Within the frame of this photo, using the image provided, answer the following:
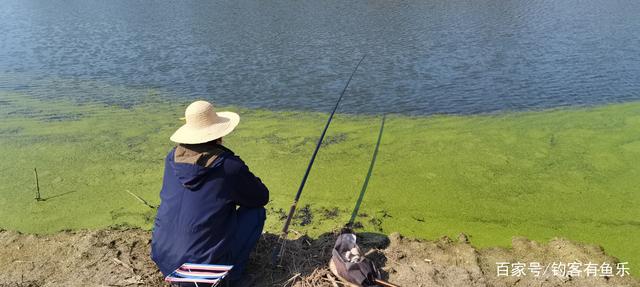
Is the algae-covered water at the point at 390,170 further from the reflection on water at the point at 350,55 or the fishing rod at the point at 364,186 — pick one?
the reflection on water at the point at 350,55

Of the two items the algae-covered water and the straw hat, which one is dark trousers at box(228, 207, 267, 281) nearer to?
the straw hat

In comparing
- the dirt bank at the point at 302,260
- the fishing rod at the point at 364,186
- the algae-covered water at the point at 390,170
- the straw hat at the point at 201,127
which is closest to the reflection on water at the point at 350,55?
the algae-covered water at the point at 390,170

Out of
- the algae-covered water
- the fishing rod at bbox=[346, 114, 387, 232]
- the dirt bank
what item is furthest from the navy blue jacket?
the fishing rod at bbox=[346, 114, 387, 232]

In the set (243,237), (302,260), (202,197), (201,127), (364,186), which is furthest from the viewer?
(364,186)

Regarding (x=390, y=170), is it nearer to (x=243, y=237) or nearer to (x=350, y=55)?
(x=243, y=237)

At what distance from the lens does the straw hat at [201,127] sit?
2.02m

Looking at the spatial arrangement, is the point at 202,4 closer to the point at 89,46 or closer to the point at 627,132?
the point at 89,46

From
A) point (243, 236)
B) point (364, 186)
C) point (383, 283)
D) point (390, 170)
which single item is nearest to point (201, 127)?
point (243, 236)

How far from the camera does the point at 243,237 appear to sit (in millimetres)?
2199

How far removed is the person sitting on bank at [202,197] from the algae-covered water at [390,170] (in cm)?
93

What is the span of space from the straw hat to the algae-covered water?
1097mm

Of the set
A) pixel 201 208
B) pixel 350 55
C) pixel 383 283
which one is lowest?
pixel 350 55

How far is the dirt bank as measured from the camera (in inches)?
92.6

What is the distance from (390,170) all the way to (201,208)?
2.24 meters
